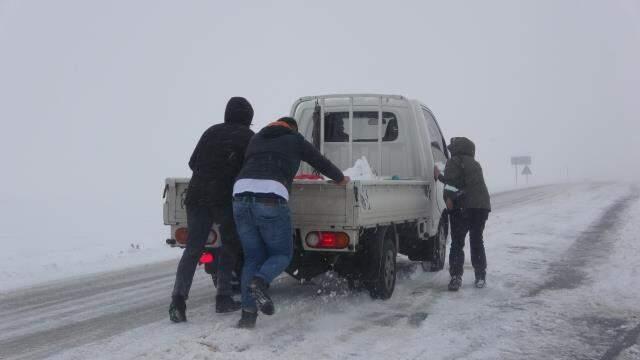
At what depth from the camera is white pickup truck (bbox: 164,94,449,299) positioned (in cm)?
566

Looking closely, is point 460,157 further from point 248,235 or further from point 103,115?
point 103,115

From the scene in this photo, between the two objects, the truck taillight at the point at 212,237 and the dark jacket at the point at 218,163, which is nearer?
the dark jacket at the point at 218,163

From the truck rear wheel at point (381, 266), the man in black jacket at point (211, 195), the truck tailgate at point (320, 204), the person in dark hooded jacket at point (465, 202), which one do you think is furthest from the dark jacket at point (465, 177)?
the man in black jacket at point (211, 195)

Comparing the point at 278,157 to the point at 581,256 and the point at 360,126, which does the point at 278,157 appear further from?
the point at 581,256

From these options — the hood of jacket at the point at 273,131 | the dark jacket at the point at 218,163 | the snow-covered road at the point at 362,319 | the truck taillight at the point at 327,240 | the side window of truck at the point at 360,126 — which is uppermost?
the side window of truck at the point at 360,126

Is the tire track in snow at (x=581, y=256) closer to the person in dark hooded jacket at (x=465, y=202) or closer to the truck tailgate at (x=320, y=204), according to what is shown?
the person in dark hooded jacket at (x=465, y=202)

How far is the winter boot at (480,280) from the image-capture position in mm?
7078

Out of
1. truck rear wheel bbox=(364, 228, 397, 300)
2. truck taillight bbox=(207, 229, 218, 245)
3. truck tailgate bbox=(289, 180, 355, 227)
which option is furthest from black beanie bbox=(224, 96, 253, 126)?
truck rear wheel bbox=(364, 228, 397, 300)

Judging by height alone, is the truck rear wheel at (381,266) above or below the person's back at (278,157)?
below

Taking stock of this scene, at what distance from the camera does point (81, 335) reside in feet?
17.0

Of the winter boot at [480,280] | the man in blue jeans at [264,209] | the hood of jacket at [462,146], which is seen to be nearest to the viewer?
the man in blue jeans at [264,209]

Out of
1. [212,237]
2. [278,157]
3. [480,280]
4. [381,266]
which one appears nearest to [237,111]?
[278,157]

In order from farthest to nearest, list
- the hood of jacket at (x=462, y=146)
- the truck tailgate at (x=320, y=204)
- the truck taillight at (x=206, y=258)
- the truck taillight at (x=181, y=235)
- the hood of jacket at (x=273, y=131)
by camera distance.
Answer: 1. the hood of jacket at (x=462, y=146)
2. the truck taillight at (x=181, y=235)
3. the truck taillight at (x=206, y=258)
4. the truck tailgate at (x=320, y=204)
5. the hood of jacket at (x=273, y=131)

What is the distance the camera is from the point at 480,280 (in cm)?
714
